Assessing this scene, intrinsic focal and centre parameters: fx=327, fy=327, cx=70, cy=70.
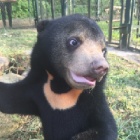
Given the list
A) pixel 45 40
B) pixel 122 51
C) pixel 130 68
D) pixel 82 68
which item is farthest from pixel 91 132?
pixel 122 51

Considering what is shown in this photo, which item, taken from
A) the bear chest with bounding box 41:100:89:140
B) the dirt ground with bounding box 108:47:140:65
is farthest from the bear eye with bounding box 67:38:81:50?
the dirt ground with bounding box 108:47:140:65

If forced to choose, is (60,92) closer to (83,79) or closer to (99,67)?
(83,79)

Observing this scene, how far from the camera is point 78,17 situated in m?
2.44

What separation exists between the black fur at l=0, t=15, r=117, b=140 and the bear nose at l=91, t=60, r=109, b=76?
0.33 metres

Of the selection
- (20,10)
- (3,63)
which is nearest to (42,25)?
(3,63)

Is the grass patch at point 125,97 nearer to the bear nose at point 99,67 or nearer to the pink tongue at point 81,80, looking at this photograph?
the pink tongue at point 81,80

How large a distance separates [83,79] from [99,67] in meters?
0.20

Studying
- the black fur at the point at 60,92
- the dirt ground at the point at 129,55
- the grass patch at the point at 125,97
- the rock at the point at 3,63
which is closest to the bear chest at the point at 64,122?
the black fur at the point at 60,92

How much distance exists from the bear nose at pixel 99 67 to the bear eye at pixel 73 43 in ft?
0.93

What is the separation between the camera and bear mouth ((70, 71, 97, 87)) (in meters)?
2.17

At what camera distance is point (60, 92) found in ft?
8.27

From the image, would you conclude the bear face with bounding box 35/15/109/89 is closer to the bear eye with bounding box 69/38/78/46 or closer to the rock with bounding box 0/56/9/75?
the bear eye with bounding box 69/38/78/46

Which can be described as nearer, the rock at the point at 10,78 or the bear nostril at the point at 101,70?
the bear nostril at the point at 101,70

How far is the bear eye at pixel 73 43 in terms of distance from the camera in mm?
2330
